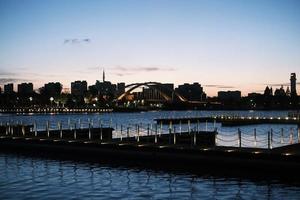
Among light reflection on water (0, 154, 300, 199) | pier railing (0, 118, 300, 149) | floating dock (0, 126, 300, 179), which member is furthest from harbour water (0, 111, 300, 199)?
pier railing (0, 118, 300, 149)

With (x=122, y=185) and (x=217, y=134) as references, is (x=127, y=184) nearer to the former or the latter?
(x=122, y=185)

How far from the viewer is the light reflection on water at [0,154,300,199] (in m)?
19.8

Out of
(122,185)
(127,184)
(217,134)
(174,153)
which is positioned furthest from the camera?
(217,134)

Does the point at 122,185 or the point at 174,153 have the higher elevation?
the point at 174,153

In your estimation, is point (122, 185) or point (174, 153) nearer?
point (122, 185)

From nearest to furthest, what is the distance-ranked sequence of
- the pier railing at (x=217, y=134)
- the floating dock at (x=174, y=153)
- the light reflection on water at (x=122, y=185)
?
the light reflection on water at (x=122, y=185)
the floating dock at (x=174, y=153)
the pier railing at (x=217, y=134)

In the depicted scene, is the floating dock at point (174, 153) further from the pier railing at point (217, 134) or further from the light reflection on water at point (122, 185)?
the light reflection on water at point (122, 185)

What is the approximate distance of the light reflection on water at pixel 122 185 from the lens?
19781 mm

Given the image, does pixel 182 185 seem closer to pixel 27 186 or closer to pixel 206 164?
pixel 206 164

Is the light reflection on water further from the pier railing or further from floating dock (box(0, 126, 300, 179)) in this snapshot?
the pier railing

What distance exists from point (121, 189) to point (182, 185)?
300 cm

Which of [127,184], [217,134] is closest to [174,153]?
[127,184]

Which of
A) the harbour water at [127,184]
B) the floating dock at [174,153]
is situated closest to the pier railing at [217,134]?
the floating dock at [174,153]

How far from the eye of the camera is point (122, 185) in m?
22.1
